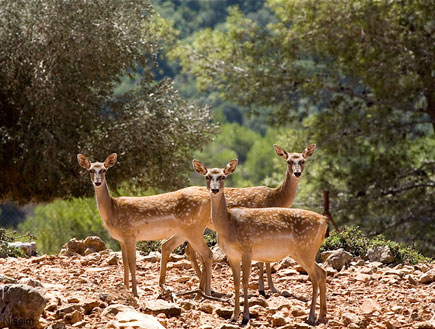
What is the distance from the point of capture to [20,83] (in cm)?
1975

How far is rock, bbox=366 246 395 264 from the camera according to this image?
1089 cm

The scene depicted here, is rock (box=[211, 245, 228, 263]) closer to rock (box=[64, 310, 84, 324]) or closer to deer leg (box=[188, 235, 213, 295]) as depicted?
deer leg (box=[188, 235, 213, 295])

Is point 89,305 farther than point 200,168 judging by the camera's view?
No

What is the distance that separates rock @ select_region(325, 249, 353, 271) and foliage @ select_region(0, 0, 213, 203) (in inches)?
376

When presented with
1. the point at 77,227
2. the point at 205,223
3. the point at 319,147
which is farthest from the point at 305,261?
the point at 77,227

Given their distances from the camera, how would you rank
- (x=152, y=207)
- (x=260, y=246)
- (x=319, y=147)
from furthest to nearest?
(x=319, y=147) → (x=152, y=207) → (x=260, y=246)

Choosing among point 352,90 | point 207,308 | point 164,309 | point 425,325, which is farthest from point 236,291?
point 352,90

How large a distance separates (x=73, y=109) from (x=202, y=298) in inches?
466

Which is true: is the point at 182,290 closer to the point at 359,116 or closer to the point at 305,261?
the point at 305,261

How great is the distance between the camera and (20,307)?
6.74 meters

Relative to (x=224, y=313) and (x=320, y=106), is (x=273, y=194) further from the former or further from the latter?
(x=320, y=106)

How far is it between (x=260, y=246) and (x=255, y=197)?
1915 mm

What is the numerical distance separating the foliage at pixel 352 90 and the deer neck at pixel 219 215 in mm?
13976

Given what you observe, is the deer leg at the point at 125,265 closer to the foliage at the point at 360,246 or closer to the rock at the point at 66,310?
the rock at the point at 66,310
